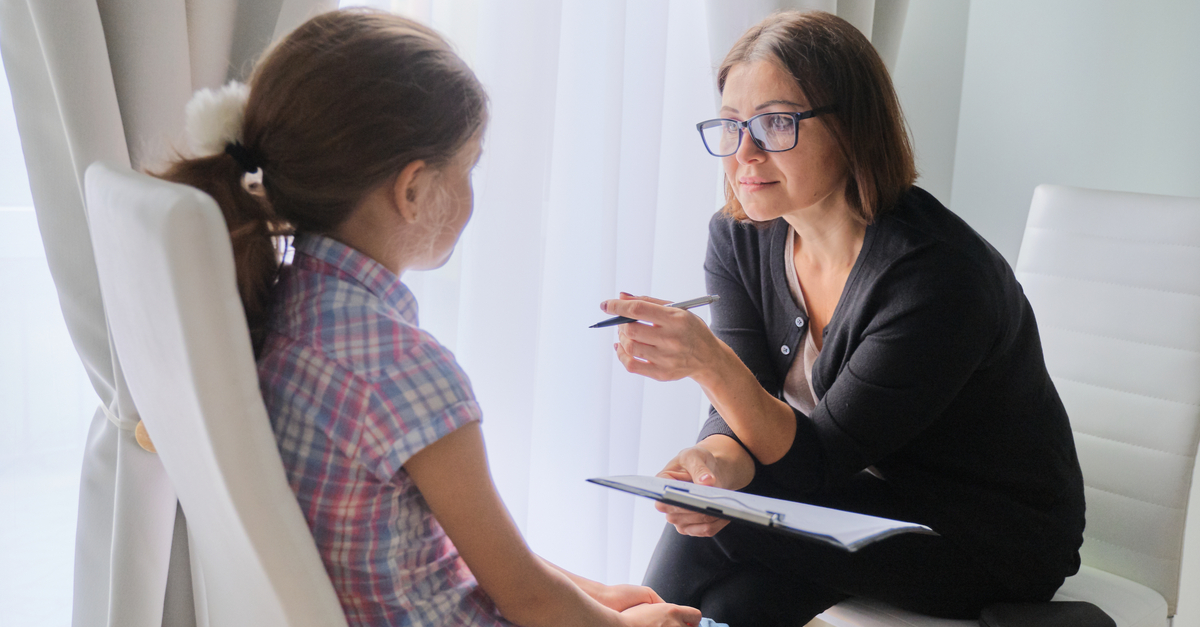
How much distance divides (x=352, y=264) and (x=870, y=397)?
0.70 m

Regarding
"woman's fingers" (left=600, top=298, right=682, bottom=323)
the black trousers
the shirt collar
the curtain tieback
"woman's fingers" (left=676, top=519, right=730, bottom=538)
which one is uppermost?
the shirt collar

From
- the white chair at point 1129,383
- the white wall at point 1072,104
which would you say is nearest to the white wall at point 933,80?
the white wall at point 1072,104

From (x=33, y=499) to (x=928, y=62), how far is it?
6.89 ft

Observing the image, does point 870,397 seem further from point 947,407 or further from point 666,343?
point 666,343

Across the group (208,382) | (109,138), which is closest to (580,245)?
(109,138)

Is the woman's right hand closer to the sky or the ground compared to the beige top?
closer to the ground

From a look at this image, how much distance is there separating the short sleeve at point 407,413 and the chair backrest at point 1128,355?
44.0 inches

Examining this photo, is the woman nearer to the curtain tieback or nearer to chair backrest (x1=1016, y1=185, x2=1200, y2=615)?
chair backrest (x1=1016, y1=185, x2=1200, y2=615)

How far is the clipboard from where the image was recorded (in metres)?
0.74

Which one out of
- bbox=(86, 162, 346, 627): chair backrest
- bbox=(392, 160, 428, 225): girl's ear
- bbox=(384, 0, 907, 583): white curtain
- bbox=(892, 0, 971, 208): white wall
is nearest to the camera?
bbox=(86, 162, 346, 627): chair backrest

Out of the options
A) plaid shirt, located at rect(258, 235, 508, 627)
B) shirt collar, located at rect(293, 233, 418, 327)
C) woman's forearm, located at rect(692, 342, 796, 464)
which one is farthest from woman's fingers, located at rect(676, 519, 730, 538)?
shirt collar, located at rect(293, 233, 418, 327)

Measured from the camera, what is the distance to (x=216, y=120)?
0.79m

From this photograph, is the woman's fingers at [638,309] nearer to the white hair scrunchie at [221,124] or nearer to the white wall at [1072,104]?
the white hair scrunchie at [221,124]

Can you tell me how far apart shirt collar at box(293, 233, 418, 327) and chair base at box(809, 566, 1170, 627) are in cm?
78
